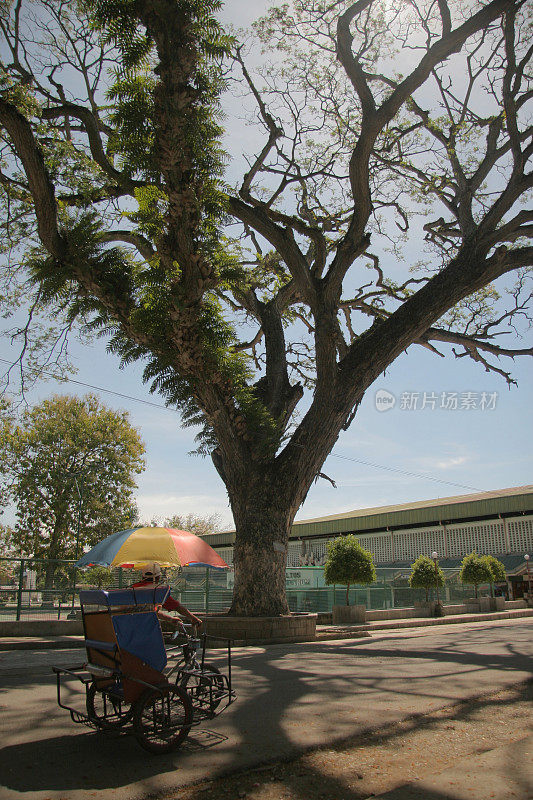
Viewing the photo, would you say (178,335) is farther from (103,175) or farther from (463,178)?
(463,178)

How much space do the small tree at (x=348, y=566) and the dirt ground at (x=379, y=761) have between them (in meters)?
14.1

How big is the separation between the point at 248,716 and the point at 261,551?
7.33m

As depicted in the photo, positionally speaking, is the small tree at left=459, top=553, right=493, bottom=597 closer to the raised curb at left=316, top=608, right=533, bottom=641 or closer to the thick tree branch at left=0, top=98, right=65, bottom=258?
the raised curb at left=316, top=608, right=533, bottom=641

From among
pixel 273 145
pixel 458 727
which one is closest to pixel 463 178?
pixel 273 145

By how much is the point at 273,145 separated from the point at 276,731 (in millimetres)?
14658

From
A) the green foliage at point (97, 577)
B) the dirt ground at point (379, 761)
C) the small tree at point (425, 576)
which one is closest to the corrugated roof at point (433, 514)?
the small tree at point (425, 576)

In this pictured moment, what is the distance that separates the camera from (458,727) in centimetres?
485

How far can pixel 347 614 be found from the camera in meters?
19.2

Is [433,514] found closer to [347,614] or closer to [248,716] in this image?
[347,614]

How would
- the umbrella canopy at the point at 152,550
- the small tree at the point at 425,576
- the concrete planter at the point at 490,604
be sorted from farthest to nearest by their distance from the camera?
the concrete planter at the point at 490,604 → the small tree at the point at 425,576 → the umbrella canopy at the point at 152,550

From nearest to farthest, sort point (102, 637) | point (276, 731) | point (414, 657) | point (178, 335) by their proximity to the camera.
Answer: point (102, 637)
point (276, 731)
point (414, 657)
point (178, 335)

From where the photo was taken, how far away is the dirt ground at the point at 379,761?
3.45 meters

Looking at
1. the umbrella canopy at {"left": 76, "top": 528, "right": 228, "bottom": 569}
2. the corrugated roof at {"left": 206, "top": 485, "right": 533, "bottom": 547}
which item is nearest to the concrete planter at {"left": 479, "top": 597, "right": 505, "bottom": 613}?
the corrugated roof at {"left": 206, "top": 485, "right": 533, "bottom": 547}

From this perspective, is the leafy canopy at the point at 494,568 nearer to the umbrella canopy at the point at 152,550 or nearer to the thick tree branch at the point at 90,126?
the umbrella canopy at the point at 152,550
